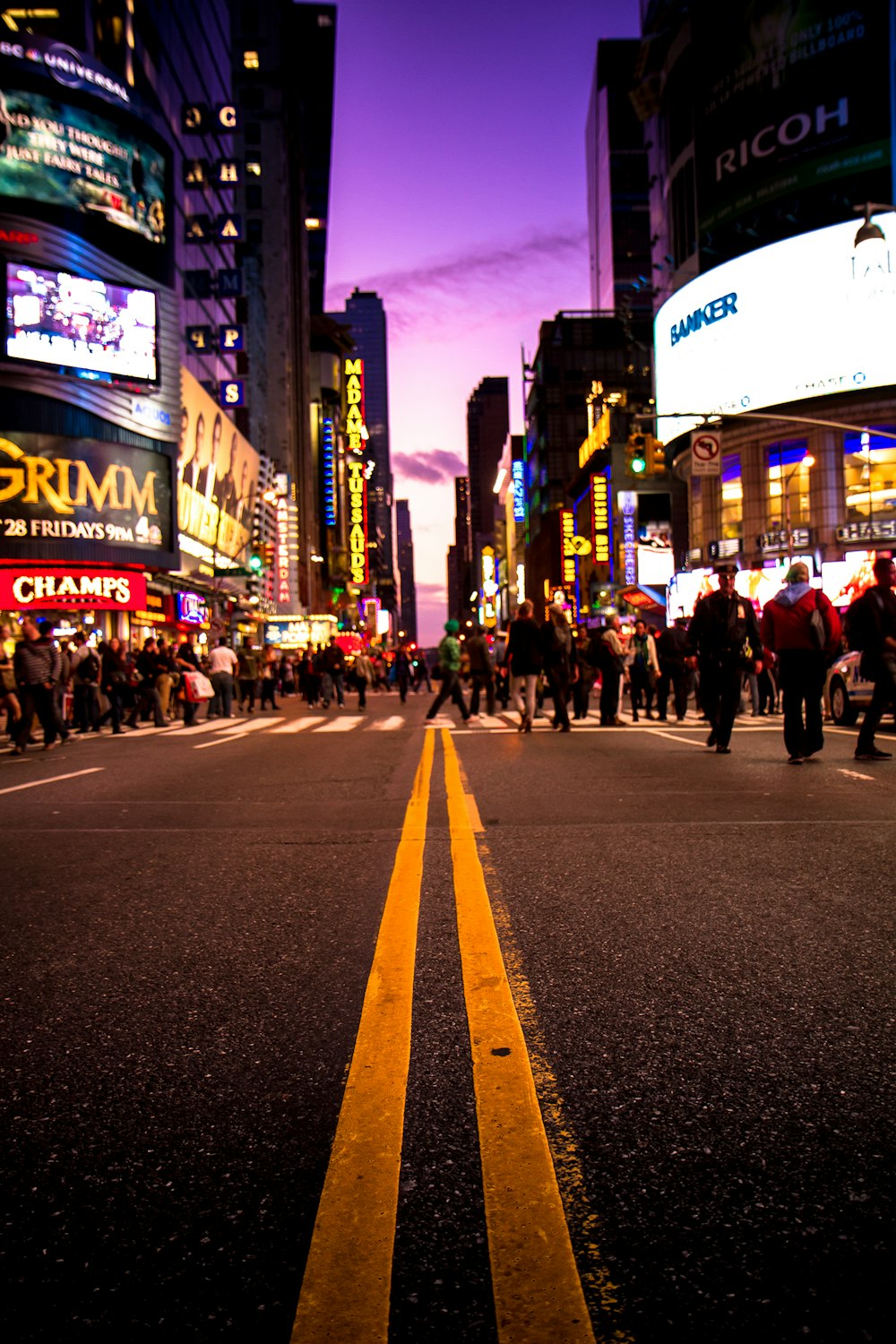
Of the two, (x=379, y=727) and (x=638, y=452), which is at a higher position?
(x=638, y=452)

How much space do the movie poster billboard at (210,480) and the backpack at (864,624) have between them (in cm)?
3864

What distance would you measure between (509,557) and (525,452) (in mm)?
22040

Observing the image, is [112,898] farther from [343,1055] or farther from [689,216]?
[689,216]

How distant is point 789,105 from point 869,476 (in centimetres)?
1690

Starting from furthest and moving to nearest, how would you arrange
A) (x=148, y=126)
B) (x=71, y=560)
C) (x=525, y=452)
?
(x=525, y=452)
(x=148, y=126)
(x=71, y=560)

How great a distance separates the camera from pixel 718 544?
47.2 metres

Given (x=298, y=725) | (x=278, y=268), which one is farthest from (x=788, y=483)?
(x=278, y=268)

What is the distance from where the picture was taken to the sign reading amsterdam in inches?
1432

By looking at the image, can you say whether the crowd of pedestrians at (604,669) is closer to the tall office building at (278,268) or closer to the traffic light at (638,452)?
the traffic light at (638,452)

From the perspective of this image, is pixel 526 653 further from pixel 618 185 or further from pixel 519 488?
pixel 519 488

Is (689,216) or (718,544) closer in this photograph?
(718,544)

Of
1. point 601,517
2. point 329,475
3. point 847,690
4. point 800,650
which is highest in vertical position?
point 329,475

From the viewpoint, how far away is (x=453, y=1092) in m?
2.41

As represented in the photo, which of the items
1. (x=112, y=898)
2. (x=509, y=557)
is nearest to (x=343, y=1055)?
(x=112, y=898)
